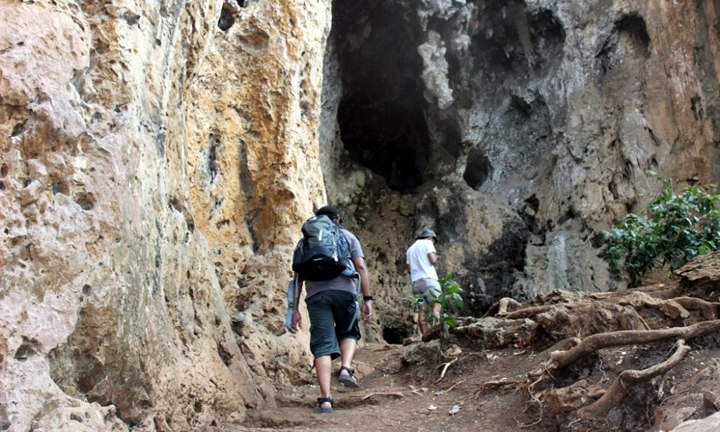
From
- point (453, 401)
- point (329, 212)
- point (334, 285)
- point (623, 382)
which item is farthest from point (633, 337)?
point (329, 212)

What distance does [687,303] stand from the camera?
4.69 metres

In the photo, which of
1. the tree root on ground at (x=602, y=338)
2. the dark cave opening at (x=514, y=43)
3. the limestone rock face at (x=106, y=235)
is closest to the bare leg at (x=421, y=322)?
the tree root on ground at (x=602, y=338)

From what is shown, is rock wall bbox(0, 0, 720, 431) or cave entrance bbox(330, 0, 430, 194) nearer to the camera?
rock wall bbox(0, 0, 720, 431)

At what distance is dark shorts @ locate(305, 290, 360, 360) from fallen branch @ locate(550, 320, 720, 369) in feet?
5.66

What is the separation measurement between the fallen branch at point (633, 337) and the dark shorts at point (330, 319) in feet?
5.66

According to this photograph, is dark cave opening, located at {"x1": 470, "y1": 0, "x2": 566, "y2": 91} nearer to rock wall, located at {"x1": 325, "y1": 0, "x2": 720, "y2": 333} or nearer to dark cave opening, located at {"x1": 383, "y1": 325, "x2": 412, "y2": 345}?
rock wall, located at {"x1": 325, "y1": 0, "x2": 720, "y2": 333}

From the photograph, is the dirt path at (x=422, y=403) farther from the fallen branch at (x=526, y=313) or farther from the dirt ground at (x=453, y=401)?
the fallen branch at (x=526, y=313)

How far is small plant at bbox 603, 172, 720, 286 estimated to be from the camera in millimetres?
8938

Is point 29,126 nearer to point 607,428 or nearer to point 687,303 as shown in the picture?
point 607,428

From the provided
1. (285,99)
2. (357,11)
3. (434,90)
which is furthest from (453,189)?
(285,99)

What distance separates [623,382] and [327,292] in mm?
2355

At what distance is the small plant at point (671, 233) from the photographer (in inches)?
352

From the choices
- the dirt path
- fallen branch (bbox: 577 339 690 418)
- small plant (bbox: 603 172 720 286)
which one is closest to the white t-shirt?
the dirt path

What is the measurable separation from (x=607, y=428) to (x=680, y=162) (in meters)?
10.4
